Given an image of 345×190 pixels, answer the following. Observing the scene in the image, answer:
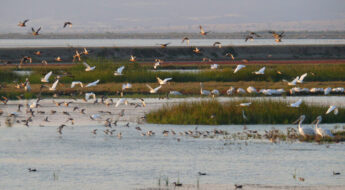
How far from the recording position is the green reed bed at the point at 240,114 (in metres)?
25.2

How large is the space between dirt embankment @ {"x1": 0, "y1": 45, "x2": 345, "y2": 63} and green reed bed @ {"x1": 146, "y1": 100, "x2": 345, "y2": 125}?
48.2 metres

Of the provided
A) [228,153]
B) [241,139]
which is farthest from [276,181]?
[241,139]

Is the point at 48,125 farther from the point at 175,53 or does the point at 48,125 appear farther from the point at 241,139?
the point at 175,53

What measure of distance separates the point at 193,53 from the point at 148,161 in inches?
2354

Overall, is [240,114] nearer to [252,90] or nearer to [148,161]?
[148,161]

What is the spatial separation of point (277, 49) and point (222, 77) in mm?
41068

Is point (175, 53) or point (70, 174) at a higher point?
point (175, 53)

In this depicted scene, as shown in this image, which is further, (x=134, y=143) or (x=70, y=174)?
(x=134, y=143)

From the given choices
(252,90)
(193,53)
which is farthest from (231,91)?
(193,53)

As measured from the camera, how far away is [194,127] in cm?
2481

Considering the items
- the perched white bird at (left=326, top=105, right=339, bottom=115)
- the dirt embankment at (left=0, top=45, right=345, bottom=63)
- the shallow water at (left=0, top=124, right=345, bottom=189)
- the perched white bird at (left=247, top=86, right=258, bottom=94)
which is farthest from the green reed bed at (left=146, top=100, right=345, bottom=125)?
the dirt embankment at (left=0, top=45, right=345, bottom=63)

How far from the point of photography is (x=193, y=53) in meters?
78.4

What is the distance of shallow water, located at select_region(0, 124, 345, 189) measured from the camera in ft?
54.7

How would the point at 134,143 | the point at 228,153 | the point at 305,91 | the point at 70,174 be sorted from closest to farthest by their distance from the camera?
the point at 70,174
the point at 228,153
the point at 134,143
the point at 305,91
